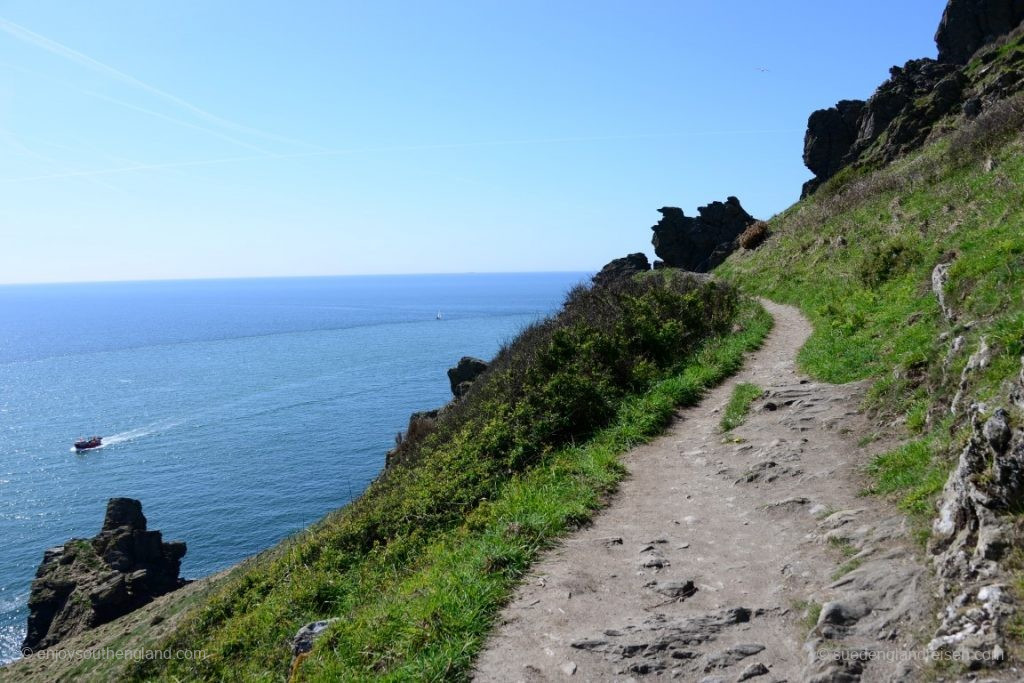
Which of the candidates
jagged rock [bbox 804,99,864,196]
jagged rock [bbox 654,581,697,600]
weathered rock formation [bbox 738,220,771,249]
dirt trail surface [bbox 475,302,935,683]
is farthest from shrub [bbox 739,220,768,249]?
jagged rock [bbox 654,581,697,600]

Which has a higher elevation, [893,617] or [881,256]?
[881,256]

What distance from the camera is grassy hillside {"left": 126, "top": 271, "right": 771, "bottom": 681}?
25.6ft

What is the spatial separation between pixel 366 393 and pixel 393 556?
73.3 metres

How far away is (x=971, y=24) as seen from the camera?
205ft

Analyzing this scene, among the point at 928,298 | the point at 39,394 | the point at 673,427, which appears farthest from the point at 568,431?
the point at 39,394

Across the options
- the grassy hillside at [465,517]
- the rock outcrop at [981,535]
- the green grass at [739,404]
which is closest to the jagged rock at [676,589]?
the grassy hillside at [465,517]

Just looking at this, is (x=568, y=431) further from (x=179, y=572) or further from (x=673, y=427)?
(x=179, y=572)

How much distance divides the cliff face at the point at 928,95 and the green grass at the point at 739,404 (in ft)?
110

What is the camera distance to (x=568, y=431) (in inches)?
584

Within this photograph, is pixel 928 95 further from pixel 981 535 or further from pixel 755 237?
pixel 981 535

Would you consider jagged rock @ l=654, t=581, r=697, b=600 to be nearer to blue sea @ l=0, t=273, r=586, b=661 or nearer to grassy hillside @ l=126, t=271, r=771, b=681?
grassy hillside @ l=126, t=271, r=771, b=681

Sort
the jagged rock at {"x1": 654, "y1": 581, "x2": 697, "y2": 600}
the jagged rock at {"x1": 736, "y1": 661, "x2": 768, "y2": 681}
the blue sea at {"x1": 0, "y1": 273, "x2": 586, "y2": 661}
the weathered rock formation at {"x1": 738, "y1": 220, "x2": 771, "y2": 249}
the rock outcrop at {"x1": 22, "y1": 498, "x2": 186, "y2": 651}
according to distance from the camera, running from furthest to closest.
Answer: the weathered rock formation at {"x1": 738, "y1": 220, "x2": 771, "y2": 249} → the blue sea at {"x1": 0, "y1": 273, "x2": 586, "y2": 661} → the rock outcrop at {"x1": 22, "y1": 498, "x2": 186, "y2": 651} → the jagged rock at {"x1": 654, "y1": 581, "x2": 697, "y2": 600} → the jagged rock at {"x1": 736, "y1": 661, "x2": 768, "y2": 681}

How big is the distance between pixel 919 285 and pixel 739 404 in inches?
260

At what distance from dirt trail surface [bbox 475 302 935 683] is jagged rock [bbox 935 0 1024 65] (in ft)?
224
